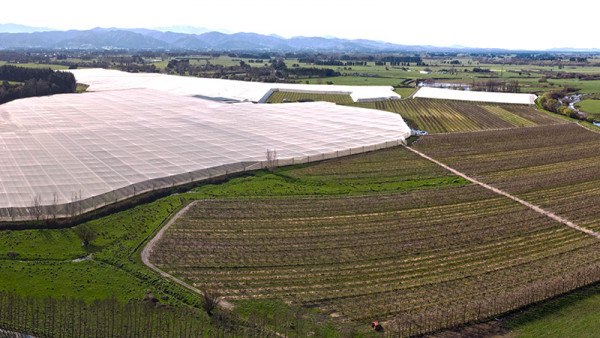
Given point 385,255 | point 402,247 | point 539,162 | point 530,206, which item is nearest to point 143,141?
point 385,255

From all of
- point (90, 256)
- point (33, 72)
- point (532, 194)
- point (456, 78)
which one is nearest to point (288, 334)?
point (90, 256)

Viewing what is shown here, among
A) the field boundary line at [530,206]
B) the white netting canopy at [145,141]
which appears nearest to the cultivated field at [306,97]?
the white netting canopy at [145,141]

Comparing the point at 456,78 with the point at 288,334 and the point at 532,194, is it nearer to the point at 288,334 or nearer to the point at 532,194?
the point at 532,194

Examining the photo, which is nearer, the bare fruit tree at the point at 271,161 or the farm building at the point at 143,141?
the farm building at the point at 143,141

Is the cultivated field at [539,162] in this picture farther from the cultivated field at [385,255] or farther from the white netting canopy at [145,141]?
the white netting canopy at [145,141]

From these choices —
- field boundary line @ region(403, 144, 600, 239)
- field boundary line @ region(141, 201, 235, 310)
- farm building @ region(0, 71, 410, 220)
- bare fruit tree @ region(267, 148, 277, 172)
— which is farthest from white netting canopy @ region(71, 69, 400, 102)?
field boundary line @ region(141, 201, 235, 310)

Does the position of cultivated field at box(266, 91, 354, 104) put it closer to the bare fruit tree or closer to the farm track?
→ the bare fruit tree

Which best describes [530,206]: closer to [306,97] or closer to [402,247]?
[402,247]
